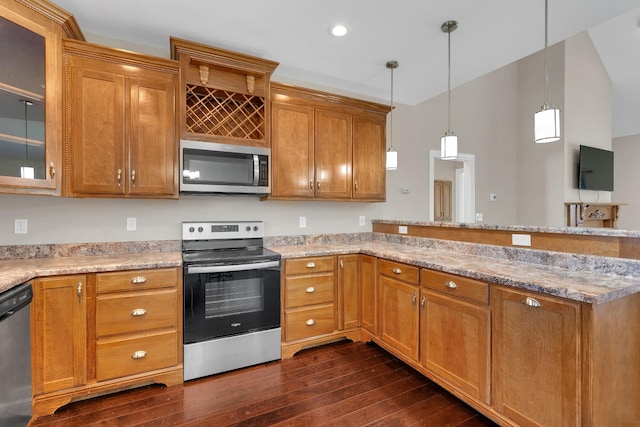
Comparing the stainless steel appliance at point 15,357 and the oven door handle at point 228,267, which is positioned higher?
the oven door handle at point 228,267

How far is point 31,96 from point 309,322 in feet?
8.50

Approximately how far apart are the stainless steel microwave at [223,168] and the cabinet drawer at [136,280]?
68 centimetres

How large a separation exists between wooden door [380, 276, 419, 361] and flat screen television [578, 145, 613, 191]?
4.46m

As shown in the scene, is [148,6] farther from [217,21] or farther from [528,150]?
[528,150]

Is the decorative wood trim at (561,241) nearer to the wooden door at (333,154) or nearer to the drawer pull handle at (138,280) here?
the wooden door at (333,154)

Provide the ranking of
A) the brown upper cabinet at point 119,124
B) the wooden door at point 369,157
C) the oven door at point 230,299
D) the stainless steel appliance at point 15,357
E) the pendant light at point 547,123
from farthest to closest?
the wooden door at point 369,157 → the oven door at point 230,299 → the brown upper cabinet at point 119,124 → the pendant light at point 547,123 → the stainless steel appliance at point 15,357

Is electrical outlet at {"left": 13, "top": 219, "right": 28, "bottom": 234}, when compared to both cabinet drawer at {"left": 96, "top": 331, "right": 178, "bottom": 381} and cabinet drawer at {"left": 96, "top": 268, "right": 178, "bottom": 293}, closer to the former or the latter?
cabinet drawer at {"left": 96, "top": 268, "right": 178, "bottom": 293}

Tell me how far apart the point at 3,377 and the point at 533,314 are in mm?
2742

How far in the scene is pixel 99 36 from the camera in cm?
253

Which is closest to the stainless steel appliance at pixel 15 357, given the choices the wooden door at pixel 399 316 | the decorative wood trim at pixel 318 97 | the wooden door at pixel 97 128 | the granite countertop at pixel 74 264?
the granite countertop at pixel 74 264

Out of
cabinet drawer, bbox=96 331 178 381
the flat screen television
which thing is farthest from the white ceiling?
the flat screen television

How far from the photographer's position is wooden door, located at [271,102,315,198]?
114 inches

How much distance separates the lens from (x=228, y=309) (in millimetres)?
2424

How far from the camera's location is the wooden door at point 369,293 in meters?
2.81
